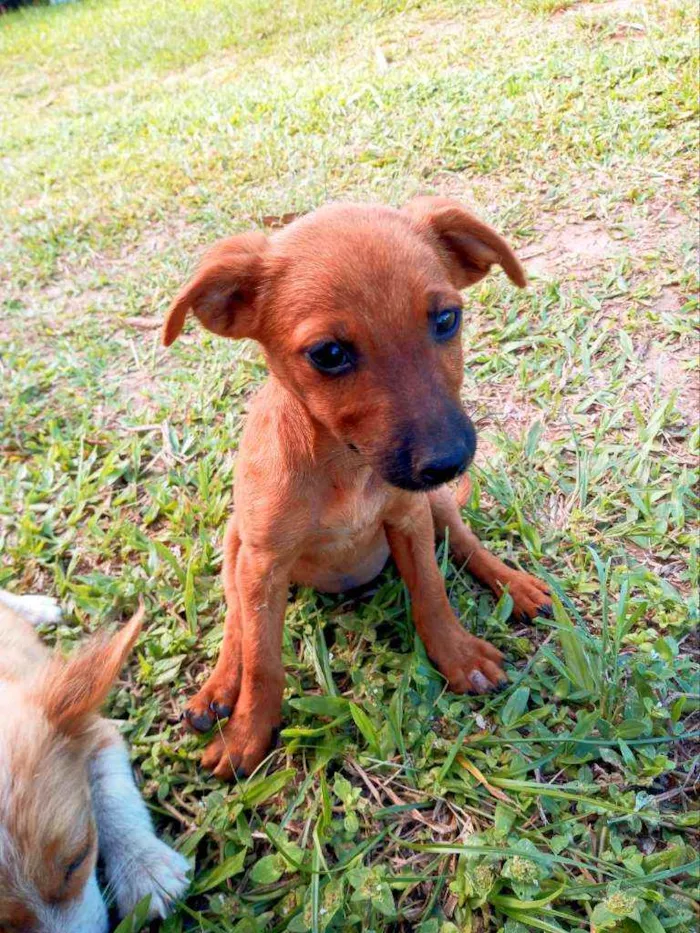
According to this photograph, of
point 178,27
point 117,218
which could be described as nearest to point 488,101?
point 117,218

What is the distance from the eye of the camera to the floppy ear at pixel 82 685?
2.01m

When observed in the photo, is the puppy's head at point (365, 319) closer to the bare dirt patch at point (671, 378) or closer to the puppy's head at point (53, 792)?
the puppy's head at point (53, 792)

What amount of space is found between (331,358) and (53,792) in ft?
4.83

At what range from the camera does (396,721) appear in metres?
2.47

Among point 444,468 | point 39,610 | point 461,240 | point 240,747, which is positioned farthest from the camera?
point 39,610

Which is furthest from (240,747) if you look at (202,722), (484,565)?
(484,565)

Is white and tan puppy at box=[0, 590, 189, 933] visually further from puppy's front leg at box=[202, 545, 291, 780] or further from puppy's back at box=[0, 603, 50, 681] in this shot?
puppy's front leg at box=[202, 545, 291, 780]

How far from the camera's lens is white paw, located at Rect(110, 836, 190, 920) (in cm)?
222

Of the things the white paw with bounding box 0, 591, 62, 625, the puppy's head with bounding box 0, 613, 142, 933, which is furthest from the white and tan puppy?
the white paw with bounding box 0, 591, 62, 625

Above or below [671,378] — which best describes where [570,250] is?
above

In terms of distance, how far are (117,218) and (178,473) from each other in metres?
3.57

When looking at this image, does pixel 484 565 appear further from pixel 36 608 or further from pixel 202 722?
pixel 36 608

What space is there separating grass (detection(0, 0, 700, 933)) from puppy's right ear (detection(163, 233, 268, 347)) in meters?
1.30

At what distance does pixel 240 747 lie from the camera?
2.52m
